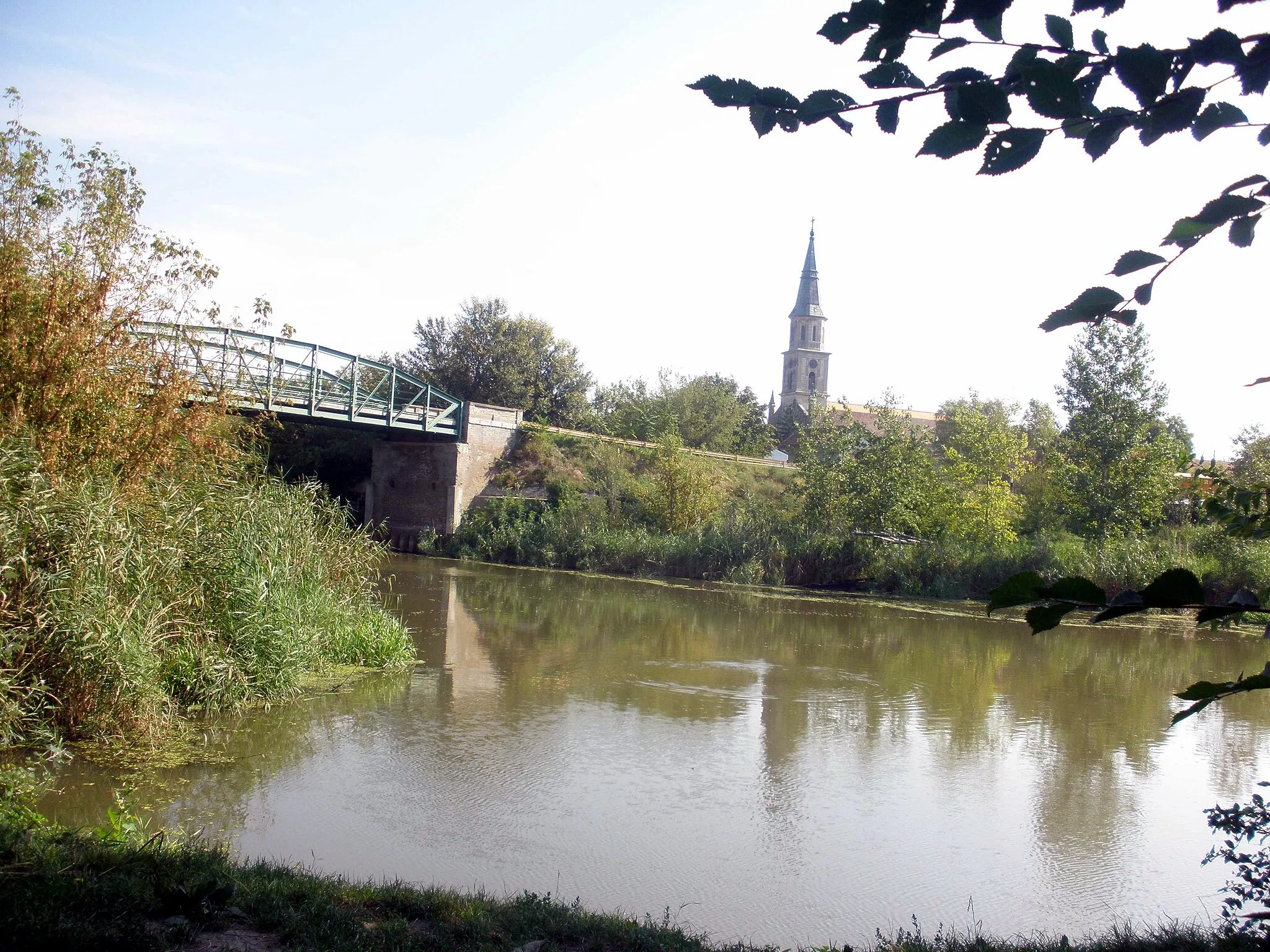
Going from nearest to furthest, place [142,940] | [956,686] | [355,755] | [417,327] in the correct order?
[142,940]
[355,755]
[956,686]
[417,327]

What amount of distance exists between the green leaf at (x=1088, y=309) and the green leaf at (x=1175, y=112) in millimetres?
344

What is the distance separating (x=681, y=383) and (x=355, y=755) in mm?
42622

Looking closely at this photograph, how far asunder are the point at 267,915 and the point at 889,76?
3.93m

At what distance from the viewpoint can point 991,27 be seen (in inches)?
74.9

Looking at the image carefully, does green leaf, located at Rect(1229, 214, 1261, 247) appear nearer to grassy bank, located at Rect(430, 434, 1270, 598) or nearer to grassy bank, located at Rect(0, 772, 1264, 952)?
grassy bank, located at Rect(0, 772, 1264, 952)

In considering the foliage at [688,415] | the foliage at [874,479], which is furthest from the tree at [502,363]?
the foliage at [874,479]

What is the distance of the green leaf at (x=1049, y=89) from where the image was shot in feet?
6.05

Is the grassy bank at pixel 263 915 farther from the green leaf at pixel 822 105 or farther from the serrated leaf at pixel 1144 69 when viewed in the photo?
the green leaf at pixel 822 105

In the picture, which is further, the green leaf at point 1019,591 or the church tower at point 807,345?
the church tower at point 807,345

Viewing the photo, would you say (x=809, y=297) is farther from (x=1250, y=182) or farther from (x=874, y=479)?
(x=1250, y=182)

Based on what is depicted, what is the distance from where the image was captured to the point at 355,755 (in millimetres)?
8453

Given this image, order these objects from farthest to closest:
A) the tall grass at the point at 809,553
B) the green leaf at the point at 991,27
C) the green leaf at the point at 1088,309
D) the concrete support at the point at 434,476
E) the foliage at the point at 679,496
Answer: the concrete support at the point at 434,476 → the foliage at the point at 679,496 → the tall grass at the point at 809,553 → the green leaf at the point at 991,27 → the green leaf at the point at 1088,309

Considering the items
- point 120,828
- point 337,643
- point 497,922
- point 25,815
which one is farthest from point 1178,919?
point 337,643

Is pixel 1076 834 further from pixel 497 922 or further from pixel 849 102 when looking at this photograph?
pixel 849 102
